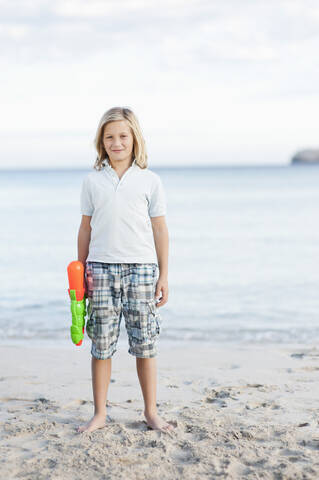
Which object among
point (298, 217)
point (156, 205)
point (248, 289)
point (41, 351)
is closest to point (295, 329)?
point (248, 289)

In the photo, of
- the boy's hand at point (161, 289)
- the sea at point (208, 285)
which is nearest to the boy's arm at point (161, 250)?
the boy's hand at point (161, 289)

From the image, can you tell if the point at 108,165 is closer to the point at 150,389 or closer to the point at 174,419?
the point at 150,389

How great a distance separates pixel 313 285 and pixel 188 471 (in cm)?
738

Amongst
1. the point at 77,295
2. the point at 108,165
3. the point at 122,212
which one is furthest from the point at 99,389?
the point at 108,165

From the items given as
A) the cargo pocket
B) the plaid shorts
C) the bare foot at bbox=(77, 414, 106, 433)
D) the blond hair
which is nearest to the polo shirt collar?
the blond hair

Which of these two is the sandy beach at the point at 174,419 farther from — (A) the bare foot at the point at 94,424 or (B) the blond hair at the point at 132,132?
(B) the blond hair at the point at 132,132

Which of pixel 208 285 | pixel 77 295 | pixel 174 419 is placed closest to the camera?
pixel 77 295

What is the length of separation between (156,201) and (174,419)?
1.43 m

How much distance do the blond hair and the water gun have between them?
67 centimetres

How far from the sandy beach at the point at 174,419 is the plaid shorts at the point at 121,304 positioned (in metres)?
0.55

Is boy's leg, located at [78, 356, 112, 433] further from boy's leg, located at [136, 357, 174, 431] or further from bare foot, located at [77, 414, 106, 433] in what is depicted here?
boy's leg, located at [136, 357, 174, 431]

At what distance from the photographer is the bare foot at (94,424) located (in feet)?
10.7

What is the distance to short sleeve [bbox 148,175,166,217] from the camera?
10.7 ft

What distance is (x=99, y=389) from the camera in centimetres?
335
